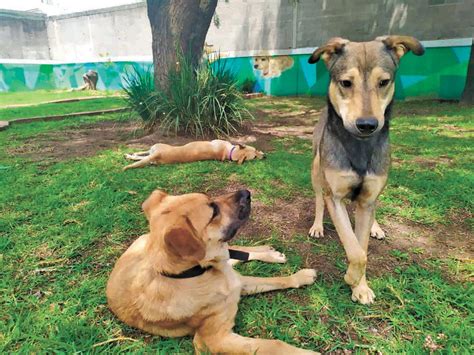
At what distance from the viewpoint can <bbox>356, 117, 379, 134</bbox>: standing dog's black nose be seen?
2297mm

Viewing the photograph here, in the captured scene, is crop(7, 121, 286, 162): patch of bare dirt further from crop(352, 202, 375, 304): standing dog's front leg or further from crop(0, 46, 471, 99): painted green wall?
crop(352, 202, 375, 304): standing dog's front leg

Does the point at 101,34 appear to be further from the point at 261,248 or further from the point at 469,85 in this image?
the point at 261,248

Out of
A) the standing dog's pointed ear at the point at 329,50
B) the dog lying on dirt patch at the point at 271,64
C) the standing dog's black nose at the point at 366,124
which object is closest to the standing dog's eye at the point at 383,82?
the standing dog's black nose at the point at 366,124

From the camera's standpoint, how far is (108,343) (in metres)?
2.12

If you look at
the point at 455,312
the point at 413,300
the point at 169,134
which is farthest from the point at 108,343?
the point at 169,134

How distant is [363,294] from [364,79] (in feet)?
5.26

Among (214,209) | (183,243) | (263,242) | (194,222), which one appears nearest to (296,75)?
(263,242)

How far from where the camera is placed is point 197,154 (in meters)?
5.66

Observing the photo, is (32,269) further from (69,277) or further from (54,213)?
(54,213)

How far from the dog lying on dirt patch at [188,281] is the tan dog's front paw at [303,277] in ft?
1.69

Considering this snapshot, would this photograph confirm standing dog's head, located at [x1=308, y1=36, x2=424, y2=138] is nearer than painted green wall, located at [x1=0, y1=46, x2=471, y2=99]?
Yes

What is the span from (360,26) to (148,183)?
38.9ft

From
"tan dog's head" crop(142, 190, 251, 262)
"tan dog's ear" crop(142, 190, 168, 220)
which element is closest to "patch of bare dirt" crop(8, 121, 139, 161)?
"tan dog's ear" crop(142, 190, 168, 220)

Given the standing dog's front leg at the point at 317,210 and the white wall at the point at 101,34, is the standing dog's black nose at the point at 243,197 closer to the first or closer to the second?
the standing dog's front leg at the point at 317,210
